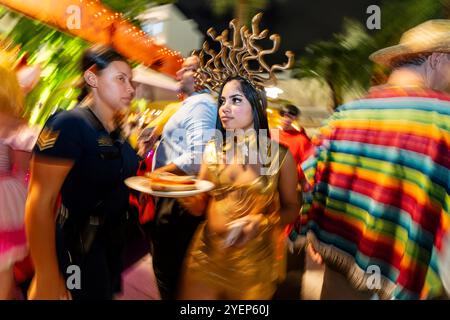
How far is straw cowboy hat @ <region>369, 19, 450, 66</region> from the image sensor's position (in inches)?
63.1

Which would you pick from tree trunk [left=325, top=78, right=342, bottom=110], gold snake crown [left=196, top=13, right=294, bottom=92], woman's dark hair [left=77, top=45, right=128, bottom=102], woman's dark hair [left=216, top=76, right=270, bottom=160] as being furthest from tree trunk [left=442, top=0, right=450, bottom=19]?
woman's dark hair [left=77, top=45, right=128, bottom=102]

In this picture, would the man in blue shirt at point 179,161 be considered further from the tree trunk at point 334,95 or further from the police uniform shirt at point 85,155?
the tree trunk at point 334,95

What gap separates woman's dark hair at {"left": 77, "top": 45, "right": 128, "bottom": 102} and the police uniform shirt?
0.14 metres

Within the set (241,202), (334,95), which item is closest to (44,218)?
(241,202)

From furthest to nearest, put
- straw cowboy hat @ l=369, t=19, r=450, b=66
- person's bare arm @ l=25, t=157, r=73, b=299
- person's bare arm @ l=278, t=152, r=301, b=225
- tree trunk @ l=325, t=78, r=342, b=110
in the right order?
tree trunk @ l=325, t=78, r=342, b=110
person's bare arm @ l=278, t=152, r=301, b=225
straw cowboy hat @ l=369, t=19, r=450, b=66
person's bare arm @ l=25, t=157, r=73, b=299

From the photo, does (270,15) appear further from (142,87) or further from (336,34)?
(142,87)

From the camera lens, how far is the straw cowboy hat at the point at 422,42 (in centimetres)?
160

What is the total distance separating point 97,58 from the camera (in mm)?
1668

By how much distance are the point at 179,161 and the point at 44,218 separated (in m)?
0.66

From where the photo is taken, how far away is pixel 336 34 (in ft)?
6.07

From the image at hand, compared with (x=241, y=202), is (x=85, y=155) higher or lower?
higher

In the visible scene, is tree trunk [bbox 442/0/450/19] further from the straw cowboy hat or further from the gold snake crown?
the gold snake crown

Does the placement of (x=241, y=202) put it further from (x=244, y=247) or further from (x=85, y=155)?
(x=85, y=155)
